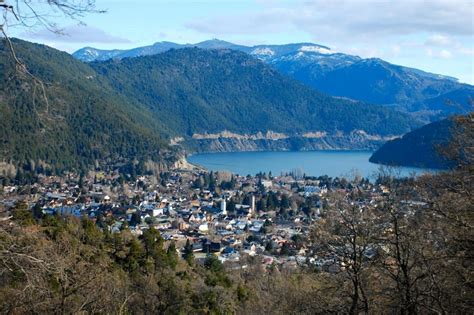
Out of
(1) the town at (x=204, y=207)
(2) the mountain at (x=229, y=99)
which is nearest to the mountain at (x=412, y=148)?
(1) the town at (x=204, y=207)

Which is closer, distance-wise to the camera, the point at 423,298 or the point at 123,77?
the point at 423,298

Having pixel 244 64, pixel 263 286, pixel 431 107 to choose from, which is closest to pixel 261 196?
pixel 263 286

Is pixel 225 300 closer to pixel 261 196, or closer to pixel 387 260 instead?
pixel 387 260

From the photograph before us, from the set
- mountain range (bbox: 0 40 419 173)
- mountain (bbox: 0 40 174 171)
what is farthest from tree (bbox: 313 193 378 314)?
mountain range (bbox: 0 40 419 173)

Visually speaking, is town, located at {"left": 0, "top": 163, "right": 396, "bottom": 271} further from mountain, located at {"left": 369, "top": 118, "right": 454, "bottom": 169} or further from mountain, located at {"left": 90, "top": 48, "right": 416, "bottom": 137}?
mountain, located at {"left": 90, "top": 48, "right": 416, "bottom": 137}

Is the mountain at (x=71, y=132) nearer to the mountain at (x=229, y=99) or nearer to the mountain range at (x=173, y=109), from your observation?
the mountain range at (x=173, y=109)

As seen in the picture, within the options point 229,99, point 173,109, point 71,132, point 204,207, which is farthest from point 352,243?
point 229,99

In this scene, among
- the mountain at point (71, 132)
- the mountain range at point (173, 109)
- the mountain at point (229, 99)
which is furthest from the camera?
the mountain at point (229, 99)
